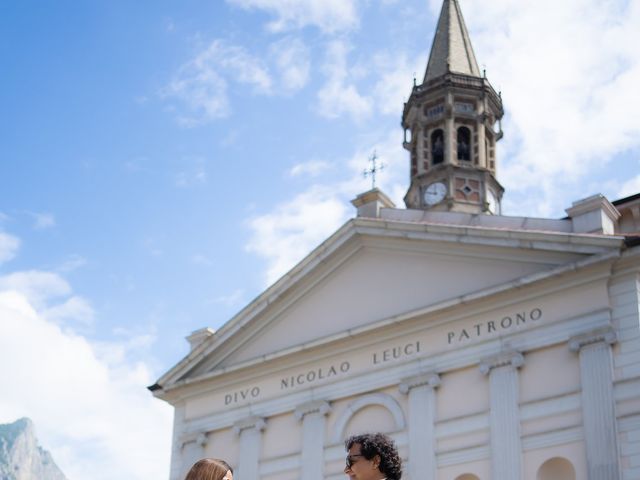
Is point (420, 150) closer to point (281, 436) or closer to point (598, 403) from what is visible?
point (281, 436)

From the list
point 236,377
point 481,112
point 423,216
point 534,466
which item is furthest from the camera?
point 481,112

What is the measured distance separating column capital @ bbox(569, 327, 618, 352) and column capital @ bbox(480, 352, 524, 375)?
1239 millimetres

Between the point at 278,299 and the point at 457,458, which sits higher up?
the point at 278,299

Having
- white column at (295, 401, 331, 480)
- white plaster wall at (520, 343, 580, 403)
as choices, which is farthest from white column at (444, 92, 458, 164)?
white plaster wall at (520, 343, 580, 403)

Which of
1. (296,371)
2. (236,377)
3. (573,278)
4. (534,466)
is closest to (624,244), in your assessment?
(573,278)

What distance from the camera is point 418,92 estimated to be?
148 feet

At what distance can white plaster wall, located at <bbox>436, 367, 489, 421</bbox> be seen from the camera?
24.5m

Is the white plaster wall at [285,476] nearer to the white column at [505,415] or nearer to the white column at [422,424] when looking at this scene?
the white column at [422,424]

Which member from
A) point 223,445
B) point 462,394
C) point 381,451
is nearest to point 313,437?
point 223,445

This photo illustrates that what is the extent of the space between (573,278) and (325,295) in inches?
286

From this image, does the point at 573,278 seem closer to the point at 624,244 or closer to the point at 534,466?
the point at 624,244

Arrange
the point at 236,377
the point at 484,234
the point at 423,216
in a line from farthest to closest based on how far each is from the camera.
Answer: the point at 236,377 < the point at 423,216 < the point at 484,234

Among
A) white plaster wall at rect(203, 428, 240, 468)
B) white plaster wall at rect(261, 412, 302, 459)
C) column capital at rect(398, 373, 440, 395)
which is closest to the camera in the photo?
column capital at rect(398, 373, 440, 395)

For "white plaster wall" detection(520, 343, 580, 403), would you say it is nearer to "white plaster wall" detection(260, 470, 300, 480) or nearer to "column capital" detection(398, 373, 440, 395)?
"column capital" detection(398, 373, 440, 395)
